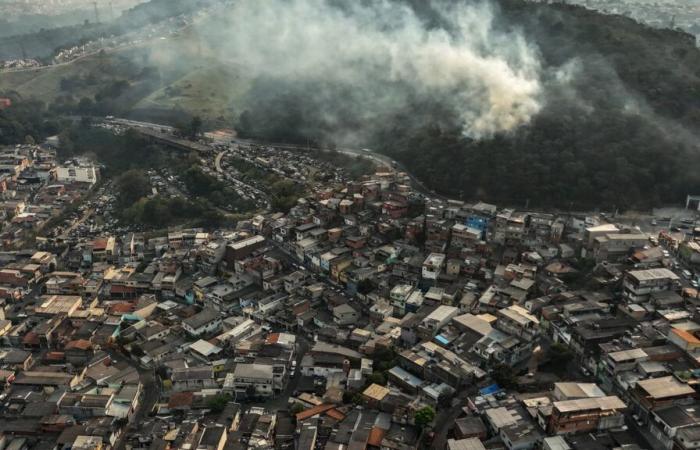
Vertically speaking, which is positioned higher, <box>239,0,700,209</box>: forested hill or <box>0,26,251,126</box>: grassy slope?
<box>239,0,700,209</box>: forested hill

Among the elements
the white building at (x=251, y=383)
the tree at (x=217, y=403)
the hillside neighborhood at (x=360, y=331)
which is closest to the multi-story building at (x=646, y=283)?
the hillside neighborhood at (x=360, y=331)

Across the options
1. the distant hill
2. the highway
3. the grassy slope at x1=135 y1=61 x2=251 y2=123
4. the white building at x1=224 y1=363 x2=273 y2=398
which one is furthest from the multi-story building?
the grassy slope at x1=135 y1=61 x2=251 y2=123

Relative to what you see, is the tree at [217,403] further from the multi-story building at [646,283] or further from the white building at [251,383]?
the multi-story building at [646,283]

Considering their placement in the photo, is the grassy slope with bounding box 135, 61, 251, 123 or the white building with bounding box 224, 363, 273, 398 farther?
the grassy slope with bounding box 135, 61, 251, 123

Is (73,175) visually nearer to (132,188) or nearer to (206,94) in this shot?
(132,188)

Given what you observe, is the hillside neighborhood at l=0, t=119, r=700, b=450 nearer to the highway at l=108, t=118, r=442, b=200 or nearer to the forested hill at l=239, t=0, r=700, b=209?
the highway at l=108, t=118, r=442, b=200

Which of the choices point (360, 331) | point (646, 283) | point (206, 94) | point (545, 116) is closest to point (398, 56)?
point (545, 116)
